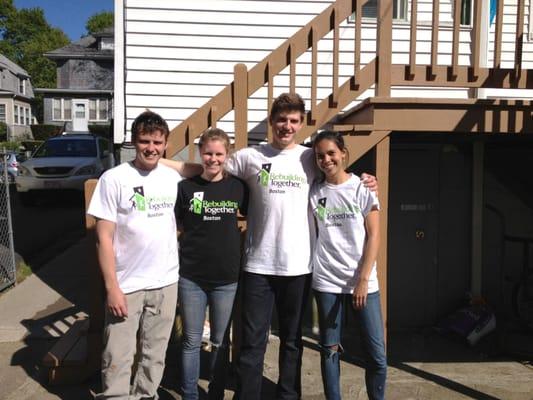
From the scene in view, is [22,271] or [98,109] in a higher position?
[98,109]

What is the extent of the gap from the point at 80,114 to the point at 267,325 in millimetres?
30567

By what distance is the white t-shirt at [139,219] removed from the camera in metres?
2.72

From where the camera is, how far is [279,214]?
9.43ft

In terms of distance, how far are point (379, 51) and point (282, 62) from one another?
70cm

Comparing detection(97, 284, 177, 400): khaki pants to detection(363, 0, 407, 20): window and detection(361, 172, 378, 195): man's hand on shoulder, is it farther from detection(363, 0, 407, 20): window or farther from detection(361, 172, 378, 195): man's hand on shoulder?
detection(363, 0, 407, 20): window

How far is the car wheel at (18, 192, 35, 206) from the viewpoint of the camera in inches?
448

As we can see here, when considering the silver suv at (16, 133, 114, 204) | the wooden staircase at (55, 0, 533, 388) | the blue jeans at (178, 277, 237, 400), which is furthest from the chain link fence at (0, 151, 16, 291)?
the silver suv at (16, 133, 114, 204)

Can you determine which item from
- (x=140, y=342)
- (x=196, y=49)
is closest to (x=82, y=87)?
(x=196, y=49)

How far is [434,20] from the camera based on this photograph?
3.71 metres

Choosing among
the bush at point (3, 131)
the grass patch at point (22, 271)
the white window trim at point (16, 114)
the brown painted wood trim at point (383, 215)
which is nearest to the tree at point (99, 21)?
the white window trim at point (16, 114)

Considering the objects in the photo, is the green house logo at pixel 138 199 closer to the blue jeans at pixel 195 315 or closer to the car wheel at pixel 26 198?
the blue jeans at pixel 195 315

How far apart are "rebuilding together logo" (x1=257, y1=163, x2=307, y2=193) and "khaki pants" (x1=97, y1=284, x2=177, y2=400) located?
30.5 inches

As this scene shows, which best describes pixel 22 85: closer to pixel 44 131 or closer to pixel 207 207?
pixel 44 131

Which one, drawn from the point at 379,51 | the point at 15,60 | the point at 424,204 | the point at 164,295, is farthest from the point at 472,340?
the point at 15,60
